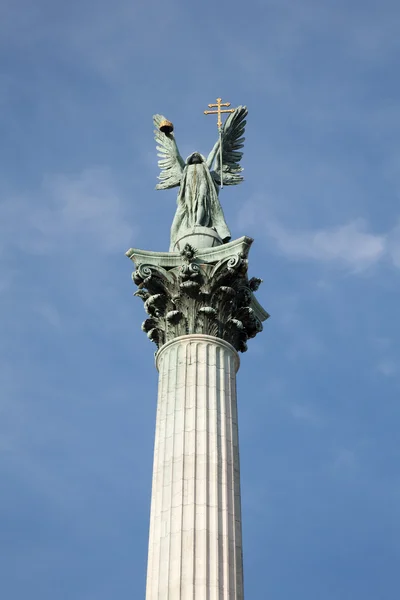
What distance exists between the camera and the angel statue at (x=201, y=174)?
34.5 meters

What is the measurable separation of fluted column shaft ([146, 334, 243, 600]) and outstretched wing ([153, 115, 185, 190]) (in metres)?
8.50

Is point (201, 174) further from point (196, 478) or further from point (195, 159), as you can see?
point (196, 478)

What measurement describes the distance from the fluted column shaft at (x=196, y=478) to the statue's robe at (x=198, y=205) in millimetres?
5020

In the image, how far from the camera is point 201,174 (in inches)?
1415

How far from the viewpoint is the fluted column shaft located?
25500 mm

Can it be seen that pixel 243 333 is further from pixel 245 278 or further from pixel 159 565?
pixel 159 565

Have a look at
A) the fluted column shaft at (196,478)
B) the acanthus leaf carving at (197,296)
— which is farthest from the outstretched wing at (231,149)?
the fluted column shaft at (196,478)

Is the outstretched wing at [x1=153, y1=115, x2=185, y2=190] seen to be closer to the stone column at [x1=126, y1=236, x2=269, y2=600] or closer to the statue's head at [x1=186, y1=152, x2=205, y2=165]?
the statue's head at [x1=186, y1=152, x2=205, y2=165]

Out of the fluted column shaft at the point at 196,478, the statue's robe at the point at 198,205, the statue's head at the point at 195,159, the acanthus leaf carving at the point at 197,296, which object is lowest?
the fluted column shaft at the point at 196,478

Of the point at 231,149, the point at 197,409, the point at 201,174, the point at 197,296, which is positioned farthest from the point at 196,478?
the point at 231,149

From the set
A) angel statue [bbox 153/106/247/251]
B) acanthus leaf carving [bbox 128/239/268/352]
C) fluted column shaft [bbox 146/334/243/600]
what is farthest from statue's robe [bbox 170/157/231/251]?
fluted column shaft [bbox 146/334/243/600]

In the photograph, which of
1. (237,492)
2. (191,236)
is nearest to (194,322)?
(191,236)

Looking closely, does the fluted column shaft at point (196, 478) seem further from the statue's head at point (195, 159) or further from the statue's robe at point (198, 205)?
the statue's head at point (195, 159)

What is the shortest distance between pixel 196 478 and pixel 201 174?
12755 millimetres
